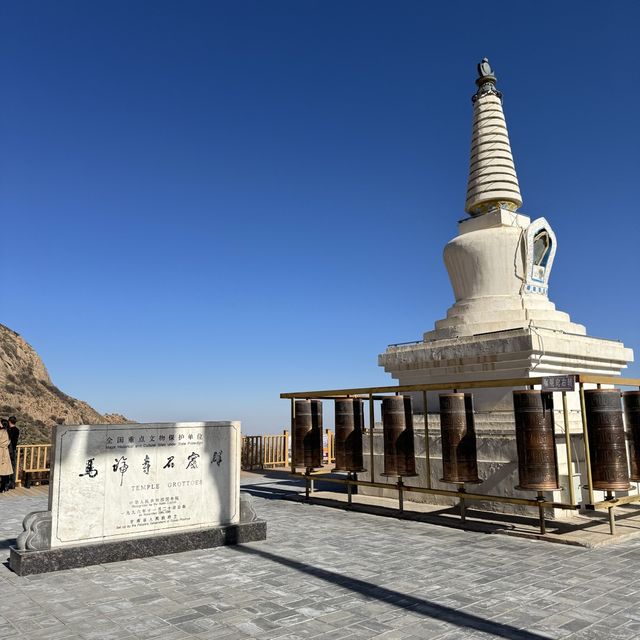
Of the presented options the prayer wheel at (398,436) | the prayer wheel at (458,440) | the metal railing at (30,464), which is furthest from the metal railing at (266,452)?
the prayer wheel at (458,440)

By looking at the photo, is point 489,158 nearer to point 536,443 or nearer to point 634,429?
point 634,429

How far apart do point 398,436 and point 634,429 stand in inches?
166

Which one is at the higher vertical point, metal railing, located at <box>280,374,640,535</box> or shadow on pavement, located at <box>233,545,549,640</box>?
metal railing, located at <box>280,374,640,535</box>

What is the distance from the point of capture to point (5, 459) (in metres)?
16.2

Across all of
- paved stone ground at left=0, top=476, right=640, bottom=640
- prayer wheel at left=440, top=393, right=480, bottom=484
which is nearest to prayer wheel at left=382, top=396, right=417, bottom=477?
prayer wheel at left=440, top=393, right=480, bottom=484

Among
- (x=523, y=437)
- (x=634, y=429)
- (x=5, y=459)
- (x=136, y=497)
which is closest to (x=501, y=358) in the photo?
(x=634, y=429)

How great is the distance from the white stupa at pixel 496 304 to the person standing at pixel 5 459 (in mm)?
10698

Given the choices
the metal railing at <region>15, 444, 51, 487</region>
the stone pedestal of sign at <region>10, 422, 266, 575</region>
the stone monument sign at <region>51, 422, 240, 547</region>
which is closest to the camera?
the stone pedestal of sign at <region>10, 422, 266, 575</region>

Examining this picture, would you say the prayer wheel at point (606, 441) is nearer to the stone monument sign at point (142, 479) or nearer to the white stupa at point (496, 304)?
the white stupa at point (496, 304)

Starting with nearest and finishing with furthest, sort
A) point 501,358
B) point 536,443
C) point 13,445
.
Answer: point 536,443
point 501,358
point 13,445

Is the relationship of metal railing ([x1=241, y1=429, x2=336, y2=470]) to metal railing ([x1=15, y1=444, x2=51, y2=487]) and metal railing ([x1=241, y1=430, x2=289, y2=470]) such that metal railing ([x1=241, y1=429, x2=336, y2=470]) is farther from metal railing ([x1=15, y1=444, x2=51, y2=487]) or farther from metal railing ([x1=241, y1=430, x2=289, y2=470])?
metal railing ([x1=15, y1=444, x2=51, y2=487])

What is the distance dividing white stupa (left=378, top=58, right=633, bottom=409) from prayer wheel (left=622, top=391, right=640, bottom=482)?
3.05 m

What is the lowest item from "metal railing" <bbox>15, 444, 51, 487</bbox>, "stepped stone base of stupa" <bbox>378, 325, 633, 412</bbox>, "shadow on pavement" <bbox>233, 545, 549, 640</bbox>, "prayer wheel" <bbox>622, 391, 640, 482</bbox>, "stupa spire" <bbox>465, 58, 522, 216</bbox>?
"shadow on pavement" <bbox>233, 545, 549, 640</bbox>

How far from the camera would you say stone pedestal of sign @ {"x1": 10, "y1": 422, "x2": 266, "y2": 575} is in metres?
7.57
